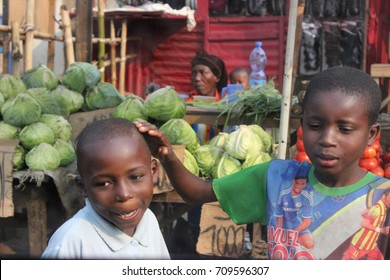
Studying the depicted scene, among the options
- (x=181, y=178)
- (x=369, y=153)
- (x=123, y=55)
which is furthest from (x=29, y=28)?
(x=181, y=178)

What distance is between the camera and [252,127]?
13.8ft

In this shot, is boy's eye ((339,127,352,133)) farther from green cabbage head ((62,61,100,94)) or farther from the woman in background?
the woman in background

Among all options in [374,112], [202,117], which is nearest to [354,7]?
[202,117]

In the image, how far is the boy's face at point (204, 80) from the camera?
19.2 ft

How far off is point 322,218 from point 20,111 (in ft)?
8.70

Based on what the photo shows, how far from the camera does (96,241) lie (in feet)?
5.85

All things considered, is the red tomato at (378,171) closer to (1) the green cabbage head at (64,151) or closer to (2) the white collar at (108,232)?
(1) the green cabbage head at (64,151)

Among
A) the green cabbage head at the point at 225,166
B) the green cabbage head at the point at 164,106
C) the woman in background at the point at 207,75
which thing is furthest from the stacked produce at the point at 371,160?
the woman in background at the point at 207,75

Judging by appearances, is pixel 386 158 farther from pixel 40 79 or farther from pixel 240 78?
pixel 40 79

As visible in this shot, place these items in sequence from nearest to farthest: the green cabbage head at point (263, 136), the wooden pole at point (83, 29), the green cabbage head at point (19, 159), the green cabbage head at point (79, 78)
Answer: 1. the green cabbage head at point (19, 159)
2. the green cabbage head at point (263, 136)
3. the green cabbage head at point (79, 78)
4. the wooden pole at point (83, 29)


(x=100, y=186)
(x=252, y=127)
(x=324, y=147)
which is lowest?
(x=252, y=127)

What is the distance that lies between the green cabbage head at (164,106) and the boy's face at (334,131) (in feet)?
7.91
